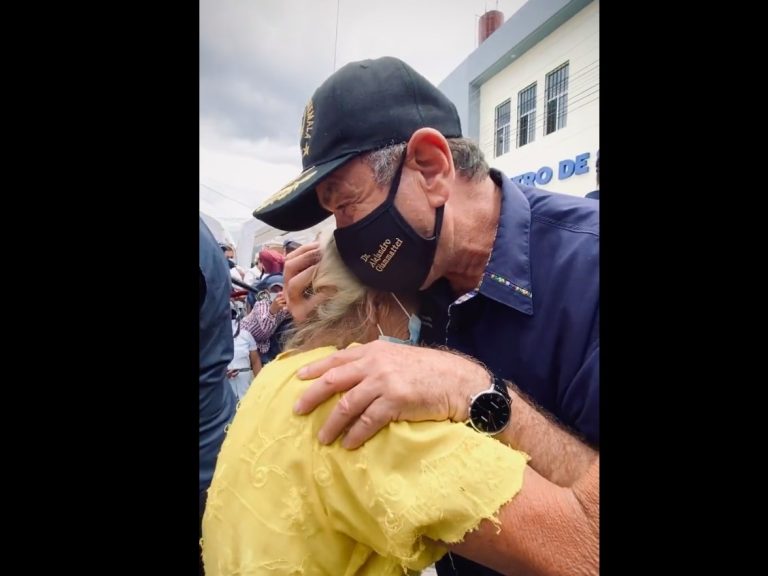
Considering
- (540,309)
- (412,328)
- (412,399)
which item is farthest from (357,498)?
(540,309)

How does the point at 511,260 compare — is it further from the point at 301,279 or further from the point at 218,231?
the point at 218,231

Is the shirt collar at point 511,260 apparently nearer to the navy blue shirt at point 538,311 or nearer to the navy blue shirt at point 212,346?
the navy blue shirt at point 538,311

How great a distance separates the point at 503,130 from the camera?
95 cm

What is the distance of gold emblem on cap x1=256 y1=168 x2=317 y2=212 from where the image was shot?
2.59ft

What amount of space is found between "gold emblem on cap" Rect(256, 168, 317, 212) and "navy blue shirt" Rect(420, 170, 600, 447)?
337 millimetres

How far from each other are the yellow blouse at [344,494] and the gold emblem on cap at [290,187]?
1.31ft

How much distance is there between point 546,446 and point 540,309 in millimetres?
240

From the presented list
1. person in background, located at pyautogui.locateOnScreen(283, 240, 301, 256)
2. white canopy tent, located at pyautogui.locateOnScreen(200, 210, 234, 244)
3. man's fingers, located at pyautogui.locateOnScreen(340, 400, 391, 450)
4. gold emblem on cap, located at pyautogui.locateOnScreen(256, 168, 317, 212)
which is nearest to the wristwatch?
man's fingers, located at pyautogui.locateOnScreen(340, 400, 391, 450)

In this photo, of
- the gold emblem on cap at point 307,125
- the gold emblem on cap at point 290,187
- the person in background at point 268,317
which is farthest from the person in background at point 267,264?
the gold emblem on cap at point 307,125

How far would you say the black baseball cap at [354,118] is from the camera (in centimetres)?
77
